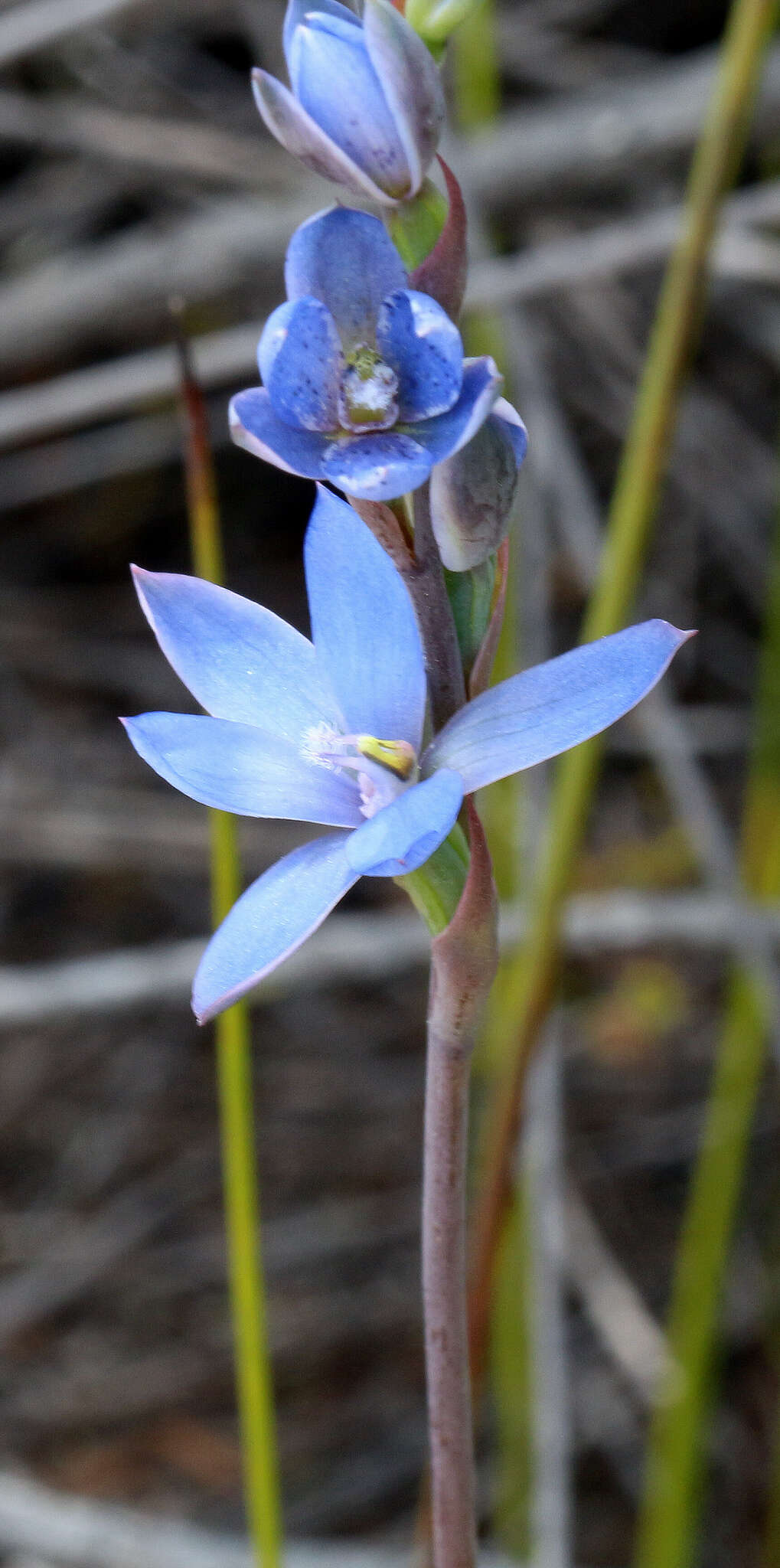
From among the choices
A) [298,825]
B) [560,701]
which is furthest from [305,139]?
[298,825]

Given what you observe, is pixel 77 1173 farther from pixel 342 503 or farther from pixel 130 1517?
pixel 342 503

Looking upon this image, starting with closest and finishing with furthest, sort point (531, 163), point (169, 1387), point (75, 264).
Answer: point (531, 163) → point (75, 264) → point (169, 1387)

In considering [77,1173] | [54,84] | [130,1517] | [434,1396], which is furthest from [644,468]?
[54,84]

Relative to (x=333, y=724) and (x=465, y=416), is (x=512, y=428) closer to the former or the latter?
(x=465, y=416)

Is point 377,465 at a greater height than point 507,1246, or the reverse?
point 377,465

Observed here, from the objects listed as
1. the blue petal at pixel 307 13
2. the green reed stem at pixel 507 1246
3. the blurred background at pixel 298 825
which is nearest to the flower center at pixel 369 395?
the blue petal at pixel 307 13

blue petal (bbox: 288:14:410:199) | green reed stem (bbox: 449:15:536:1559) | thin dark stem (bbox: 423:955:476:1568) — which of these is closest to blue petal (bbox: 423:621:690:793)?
thin dark stem (bbox: 423:955:476:1568)

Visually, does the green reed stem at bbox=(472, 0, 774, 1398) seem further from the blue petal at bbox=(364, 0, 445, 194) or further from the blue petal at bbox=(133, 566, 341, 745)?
the blue petal at bbox=(364, 0, 445, 194)
